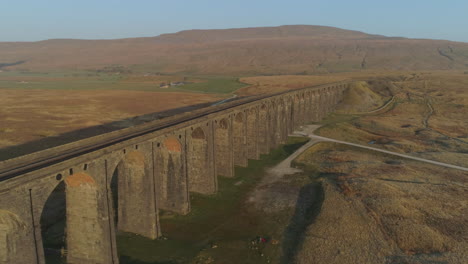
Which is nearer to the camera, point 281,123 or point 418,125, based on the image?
point 281,123

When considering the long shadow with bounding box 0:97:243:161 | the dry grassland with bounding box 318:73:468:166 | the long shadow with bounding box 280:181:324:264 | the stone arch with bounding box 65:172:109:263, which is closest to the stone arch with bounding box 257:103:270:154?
the long shadow with bounding box 280:181:324:264

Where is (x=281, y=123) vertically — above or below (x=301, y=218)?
above

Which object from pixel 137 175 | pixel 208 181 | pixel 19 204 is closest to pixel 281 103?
pixel 208 181

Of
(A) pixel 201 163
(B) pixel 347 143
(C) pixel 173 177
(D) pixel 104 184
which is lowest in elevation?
(B) pixel 347 143

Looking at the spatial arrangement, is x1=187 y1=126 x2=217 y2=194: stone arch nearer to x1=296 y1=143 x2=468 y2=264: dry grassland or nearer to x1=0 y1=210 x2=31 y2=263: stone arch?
x1=296 y1=143 x2=468 y2=264: dry grassland

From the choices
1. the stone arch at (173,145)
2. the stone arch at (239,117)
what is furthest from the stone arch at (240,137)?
the stone arch at (173,145)

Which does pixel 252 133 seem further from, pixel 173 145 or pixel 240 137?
pixel 173 145

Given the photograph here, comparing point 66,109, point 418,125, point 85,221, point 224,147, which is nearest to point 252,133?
point 224,147

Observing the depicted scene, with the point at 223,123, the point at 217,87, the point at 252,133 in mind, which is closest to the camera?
the point at 223,123

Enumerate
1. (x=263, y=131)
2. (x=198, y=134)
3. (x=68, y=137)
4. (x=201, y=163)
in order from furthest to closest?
(x=263, y=131) < (x=68, y=137) < (x=201, y=163) < (x=198, y=134)
